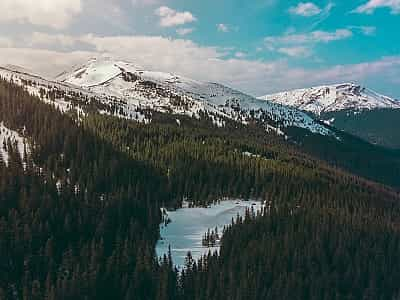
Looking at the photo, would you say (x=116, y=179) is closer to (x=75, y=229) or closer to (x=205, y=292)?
(x=75, y=229)

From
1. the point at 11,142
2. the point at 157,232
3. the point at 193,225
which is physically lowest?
the point at 157,232

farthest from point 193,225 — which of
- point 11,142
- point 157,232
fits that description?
point 11,142

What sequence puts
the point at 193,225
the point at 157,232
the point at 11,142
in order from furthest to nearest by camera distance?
the point at 11,142, the point at 193,225, the point at 157,232

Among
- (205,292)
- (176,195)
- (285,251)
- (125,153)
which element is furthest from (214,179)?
(205,292)

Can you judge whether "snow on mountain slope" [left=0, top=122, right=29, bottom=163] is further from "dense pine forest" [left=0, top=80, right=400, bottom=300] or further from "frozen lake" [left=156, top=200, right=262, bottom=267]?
"frozen lake" [left=156, top=200, right=262, bottom=267]

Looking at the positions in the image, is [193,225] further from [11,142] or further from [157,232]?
[11,142]

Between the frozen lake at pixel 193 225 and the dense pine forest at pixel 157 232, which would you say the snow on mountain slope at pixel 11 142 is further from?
the frozen lake at pixel 193 225

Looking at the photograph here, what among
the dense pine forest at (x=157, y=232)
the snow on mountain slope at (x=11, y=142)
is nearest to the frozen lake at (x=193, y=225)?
the dense pine forest at (x=157, y=232)
